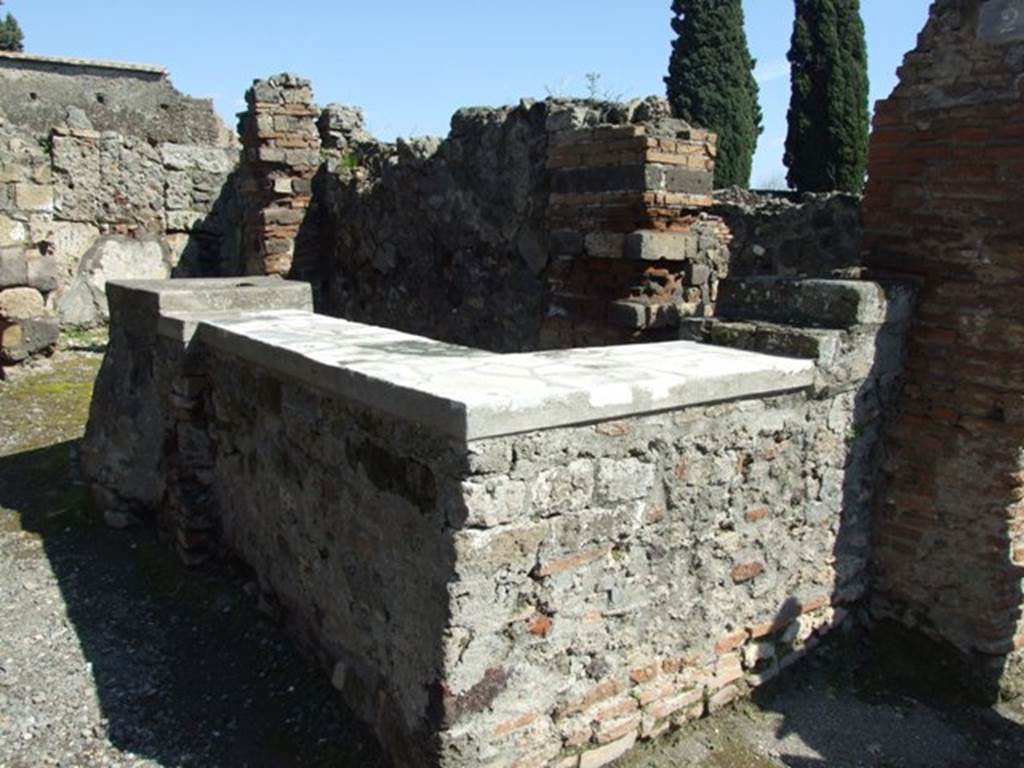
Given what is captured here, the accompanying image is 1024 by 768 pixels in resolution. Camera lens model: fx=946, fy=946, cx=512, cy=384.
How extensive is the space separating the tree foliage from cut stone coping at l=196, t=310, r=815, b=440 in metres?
42.0

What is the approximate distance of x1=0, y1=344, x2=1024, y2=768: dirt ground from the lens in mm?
3094

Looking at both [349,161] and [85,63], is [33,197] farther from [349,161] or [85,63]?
[85,63]

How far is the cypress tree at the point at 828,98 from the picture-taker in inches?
677

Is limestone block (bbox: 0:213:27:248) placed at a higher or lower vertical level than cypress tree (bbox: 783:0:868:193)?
lower

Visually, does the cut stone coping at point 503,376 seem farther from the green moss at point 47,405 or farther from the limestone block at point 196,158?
the limestone block at point 196,158

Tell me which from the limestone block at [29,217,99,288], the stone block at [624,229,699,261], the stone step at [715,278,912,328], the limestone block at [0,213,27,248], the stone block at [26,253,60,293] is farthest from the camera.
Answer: the limestone block at [29,217,99,288]

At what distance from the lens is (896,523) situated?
3.81m

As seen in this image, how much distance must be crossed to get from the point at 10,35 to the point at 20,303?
3779 cm

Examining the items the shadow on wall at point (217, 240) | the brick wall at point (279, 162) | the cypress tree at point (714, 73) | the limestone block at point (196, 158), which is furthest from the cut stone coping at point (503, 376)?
the cypress tree at point (714, 73)

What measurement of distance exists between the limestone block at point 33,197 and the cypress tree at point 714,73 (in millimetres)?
12123

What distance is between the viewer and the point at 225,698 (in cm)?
335

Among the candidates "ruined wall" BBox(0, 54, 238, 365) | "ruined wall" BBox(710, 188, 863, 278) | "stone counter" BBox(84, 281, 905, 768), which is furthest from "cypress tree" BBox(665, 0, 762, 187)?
"stone counter" BBox(84, 281, 905, 768)

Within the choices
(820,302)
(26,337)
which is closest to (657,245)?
(820,302)

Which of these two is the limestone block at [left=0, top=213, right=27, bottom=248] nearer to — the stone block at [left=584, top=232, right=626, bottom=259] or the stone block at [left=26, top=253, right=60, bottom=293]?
the stone block at [left=26, top=253, right=60, bottom=293]
